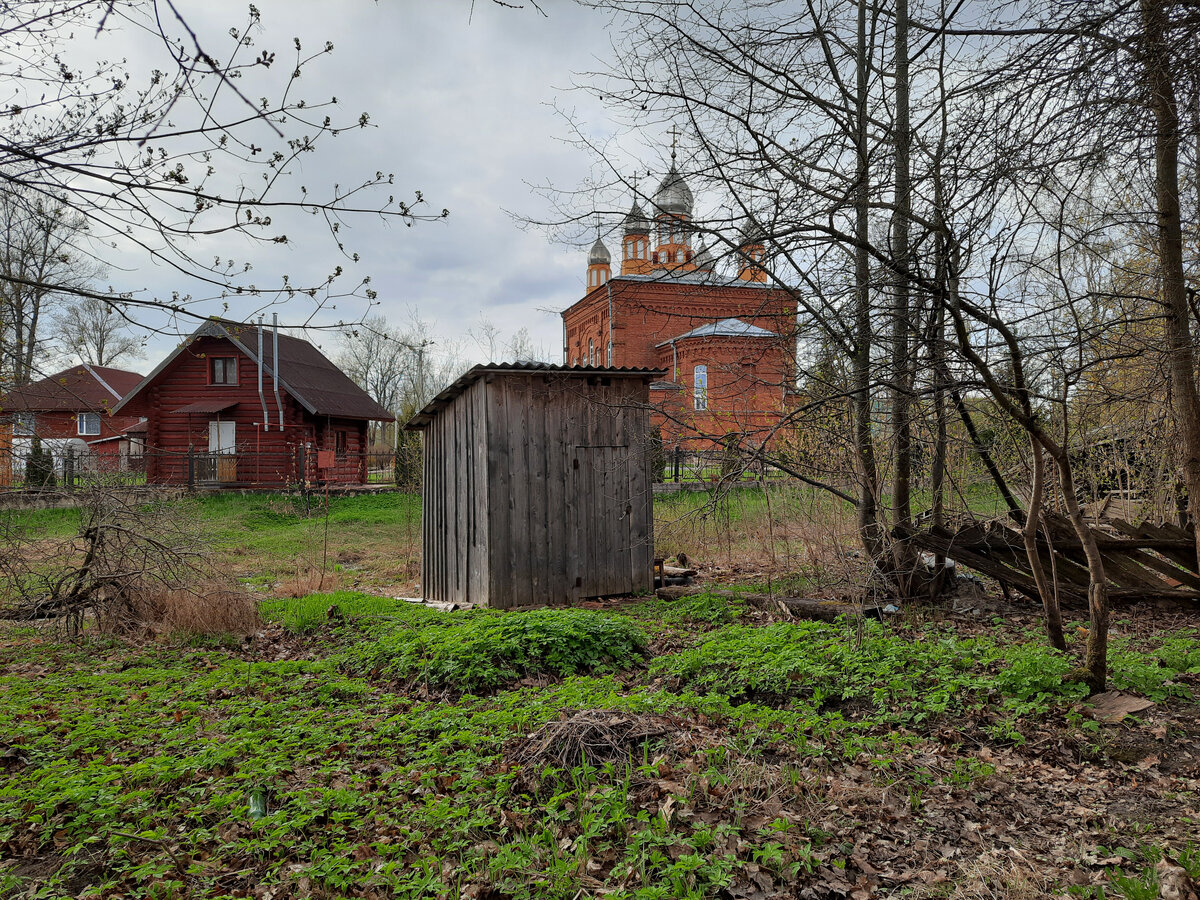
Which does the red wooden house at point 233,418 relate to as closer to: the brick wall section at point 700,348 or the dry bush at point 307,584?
the brick wall section at point 700,348

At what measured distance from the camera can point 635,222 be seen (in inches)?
266

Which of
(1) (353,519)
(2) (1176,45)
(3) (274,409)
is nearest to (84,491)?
(2) (1176,45)

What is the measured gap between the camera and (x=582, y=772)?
422 cm

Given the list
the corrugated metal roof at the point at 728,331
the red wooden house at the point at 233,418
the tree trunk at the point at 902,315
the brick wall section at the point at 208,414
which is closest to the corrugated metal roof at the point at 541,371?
the corrugated metal roof at the point at 728,331

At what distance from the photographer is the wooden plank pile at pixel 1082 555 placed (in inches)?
307

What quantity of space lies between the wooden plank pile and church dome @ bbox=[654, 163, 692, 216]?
4429 millimetres

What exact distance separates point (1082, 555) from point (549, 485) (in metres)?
6.64

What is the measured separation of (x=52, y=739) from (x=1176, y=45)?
340 inches

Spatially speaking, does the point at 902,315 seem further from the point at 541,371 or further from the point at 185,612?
the point at 185,612

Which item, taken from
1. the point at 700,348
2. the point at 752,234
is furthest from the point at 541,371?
the point at 700,348

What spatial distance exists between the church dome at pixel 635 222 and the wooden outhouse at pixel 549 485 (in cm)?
360

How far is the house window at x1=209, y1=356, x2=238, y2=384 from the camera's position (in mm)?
28344

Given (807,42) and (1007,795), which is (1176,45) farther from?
(1007,795)

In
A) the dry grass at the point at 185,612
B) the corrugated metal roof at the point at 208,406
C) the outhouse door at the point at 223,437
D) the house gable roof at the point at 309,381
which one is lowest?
the dry grass at the point at 185,612
